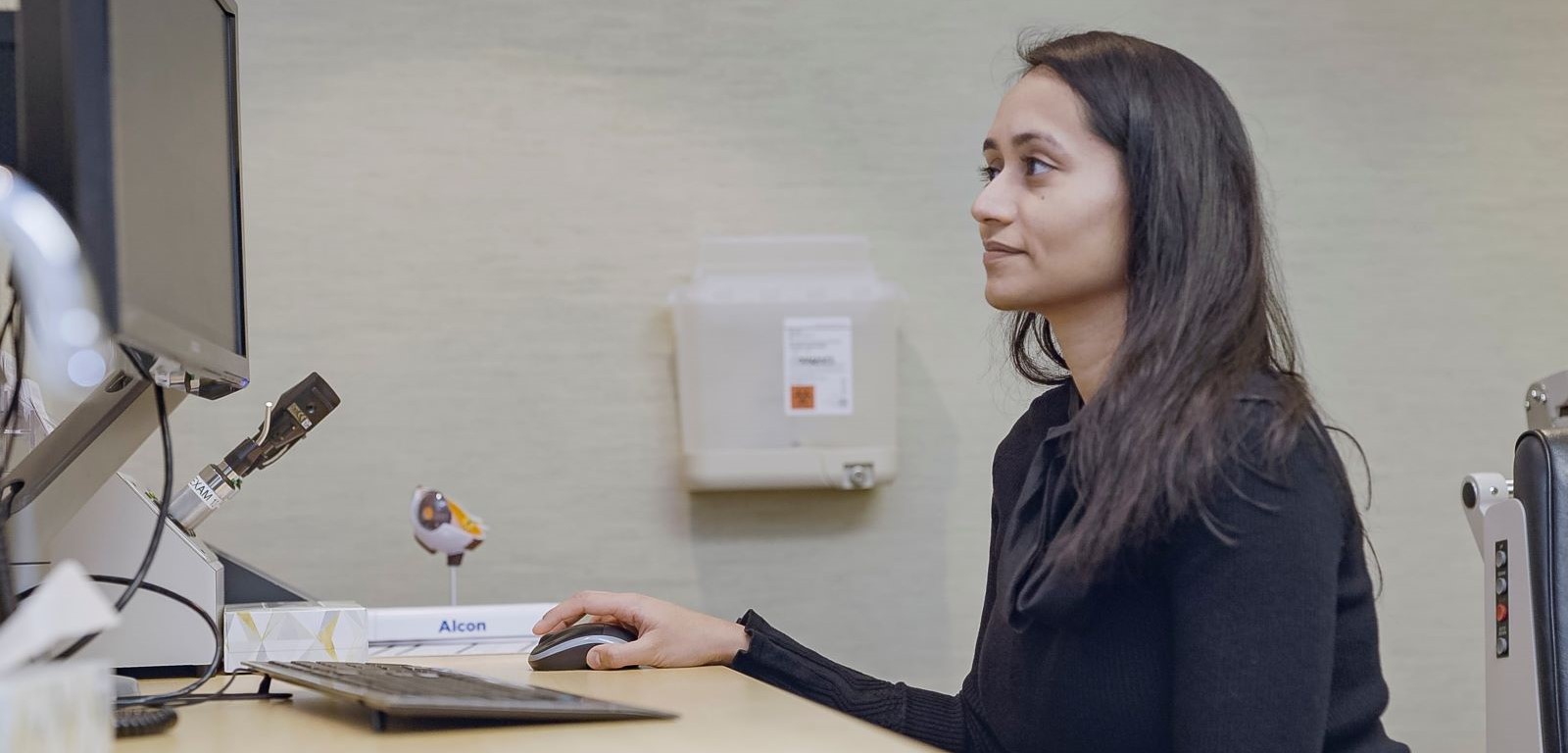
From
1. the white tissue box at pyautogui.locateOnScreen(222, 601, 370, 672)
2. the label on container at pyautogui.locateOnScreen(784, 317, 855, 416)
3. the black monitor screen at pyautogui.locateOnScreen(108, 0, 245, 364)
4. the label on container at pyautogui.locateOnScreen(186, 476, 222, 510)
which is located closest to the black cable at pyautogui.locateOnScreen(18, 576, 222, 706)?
the white tissue box at pyautogui.locateOnScreen(222, 601, 370, 672)

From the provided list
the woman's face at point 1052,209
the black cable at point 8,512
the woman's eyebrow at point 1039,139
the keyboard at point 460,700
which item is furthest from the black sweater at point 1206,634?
the black cable at point 8,512

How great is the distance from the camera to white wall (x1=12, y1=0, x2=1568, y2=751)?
7.67 ft

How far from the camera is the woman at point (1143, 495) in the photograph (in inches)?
40.2

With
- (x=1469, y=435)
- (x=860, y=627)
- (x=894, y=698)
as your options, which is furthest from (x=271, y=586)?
(x=1469, y=435)

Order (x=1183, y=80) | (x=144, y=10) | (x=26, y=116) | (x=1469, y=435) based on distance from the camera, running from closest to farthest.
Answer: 1. (x=26, y=116)
2. (x=144, y=10)
3. (x=1183, y=80)
4. (x=1469, y=435)

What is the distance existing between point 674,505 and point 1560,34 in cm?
188

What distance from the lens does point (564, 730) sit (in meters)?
0.83

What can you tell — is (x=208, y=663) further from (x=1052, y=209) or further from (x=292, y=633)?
(x=1052, y=209)

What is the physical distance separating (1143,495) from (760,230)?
→ 57.1 inches

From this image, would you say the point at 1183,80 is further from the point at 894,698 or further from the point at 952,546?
the point at 952,546

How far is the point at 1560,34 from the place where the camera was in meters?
2.62

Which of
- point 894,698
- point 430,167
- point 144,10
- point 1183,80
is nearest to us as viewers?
point 144,10

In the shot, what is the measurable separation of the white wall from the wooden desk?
1296 mm

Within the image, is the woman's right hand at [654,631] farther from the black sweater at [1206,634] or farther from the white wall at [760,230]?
the white wall at [760,230]
